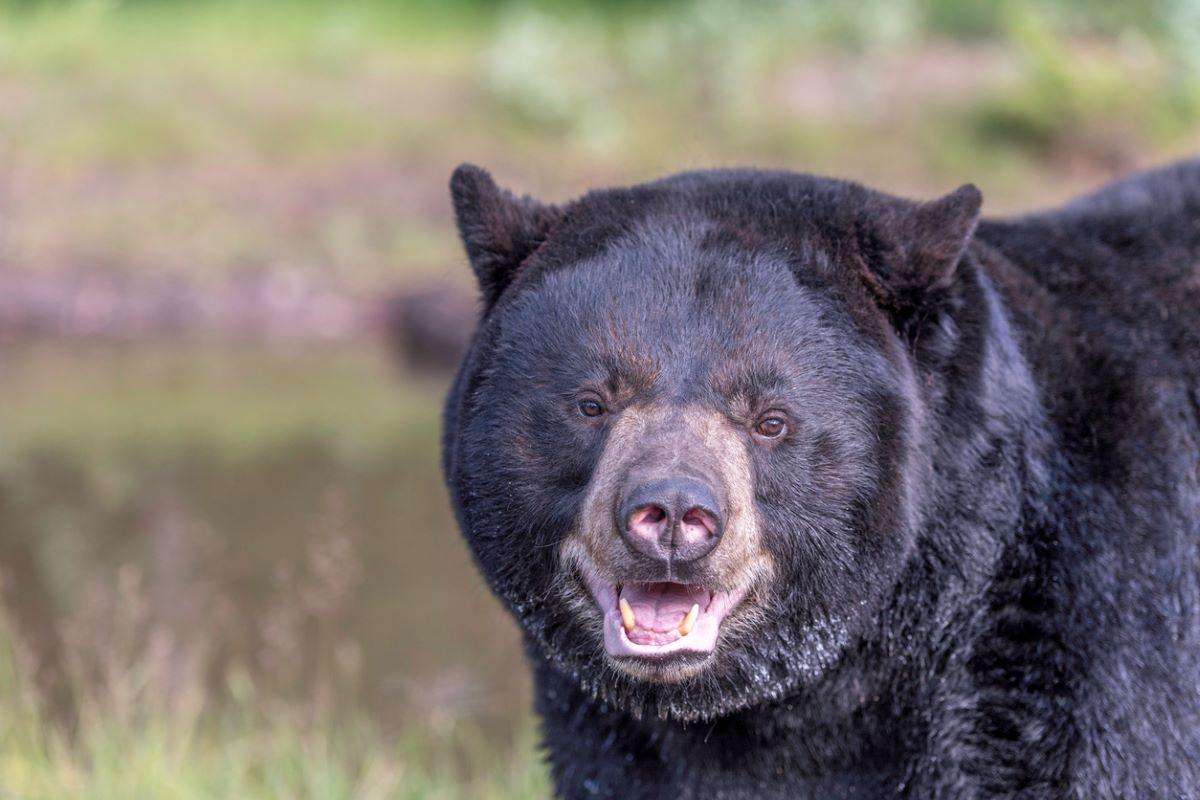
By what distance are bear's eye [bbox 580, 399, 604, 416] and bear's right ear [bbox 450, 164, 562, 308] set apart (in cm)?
51

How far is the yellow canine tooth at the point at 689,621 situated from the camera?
122 inches

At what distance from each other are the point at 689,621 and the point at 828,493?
0.40 m

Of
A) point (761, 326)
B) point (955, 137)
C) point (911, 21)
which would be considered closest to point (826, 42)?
point (911, 21)

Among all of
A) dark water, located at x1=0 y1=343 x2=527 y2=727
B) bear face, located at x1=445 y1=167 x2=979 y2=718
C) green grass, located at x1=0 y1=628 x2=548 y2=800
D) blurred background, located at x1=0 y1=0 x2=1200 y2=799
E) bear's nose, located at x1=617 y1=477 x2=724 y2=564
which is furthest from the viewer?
dark water, located at x1=0 y1=343 x2=527 y2=727

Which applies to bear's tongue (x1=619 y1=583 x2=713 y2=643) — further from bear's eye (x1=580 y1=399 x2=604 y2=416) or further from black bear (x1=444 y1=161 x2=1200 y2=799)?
bear's eye (x1=580 y1=399 x2=604 y2=416)

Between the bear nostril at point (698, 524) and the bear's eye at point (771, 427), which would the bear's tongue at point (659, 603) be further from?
the bear's eye at point (771, 427)

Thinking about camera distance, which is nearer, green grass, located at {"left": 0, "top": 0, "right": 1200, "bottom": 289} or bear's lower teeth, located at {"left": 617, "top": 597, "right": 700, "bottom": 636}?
bear's lower teeth, located at {"left": 617, "top": 597, "right": 700, "bottom": 636}

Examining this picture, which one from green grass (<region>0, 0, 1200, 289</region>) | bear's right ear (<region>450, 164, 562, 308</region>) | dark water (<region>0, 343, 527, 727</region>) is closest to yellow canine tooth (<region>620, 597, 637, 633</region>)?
bear's right ear (<region>450, 164, 562, 308</region>)

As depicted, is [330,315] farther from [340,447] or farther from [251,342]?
[340,447]

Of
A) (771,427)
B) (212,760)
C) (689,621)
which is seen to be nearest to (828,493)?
(771,427)

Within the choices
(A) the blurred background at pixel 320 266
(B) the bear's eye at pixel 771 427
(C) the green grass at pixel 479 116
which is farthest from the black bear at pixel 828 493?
(C) the green grass at pixel 479 116

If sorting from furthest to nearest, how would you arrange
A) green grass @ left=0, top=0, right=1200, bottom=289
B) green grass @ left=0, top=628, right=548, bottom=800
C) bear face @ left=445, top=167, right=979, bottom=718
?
green grass @ left=0, top=0, right=1200, bottom=289, green grass @ left=0, top=628, right=548, bottom=800, bear face @ left=445, top=167, right=979, bottom=718

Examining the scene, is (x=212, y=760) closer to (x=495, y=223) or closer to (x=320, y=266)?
(x=495, y=223)

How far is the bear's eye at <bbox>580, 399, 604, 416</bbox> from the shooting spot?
3186 mm
